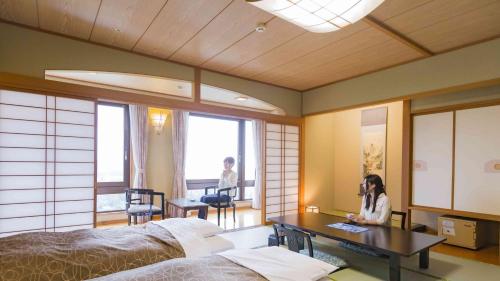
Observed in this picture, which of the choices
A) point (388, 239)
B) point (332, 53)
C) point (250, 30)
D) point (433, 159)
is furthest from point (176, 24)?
point (433, 159)

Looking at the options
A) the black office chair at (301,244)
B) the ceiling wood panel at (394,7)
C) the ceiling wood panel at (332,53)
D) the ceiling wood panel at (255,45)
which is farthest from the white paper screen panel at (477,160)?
the ceiling wood panel at (255,45)

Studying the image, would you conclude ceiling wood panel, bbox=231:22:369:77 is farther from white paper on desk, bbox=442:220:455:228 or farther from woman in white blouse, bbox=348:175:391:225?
white paper on desk, bbox=442:220:455:228

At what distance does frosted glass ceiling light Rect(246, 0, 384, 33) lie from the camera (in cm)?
161

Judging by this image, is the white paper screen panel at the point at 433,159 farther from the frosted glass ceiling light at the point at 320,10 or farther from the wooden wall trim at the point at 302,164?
the frosted glass ceiling light at the point at 320,10

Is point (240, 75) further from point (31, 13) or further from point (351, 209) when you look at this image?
point (351, 209)

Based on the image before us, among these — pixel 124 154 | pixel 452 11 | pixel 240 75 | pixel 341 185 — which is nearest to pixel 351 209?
pixel 341 185

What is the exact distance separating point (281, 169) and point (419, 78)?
264 cm

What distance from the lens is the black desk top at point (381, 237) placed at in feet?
8.39

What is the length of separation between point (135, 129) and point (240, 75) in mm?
2448

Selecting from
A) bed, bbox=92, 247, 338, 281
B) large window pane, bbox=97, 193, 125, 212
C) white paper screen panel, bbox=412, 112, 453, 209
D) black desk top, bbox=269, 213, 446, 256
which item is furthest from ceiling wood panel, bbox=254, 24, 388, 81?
large window pane, bbox=97, 193, 125, 212

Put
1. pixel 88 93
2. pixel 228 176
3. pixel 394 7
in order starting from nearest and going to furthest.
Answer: pixel 394 7, pixel 88 93, pixel 228 176

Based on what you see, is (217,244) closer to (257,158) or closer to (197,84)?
(197,84)

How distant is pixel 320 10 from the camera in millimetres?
1692

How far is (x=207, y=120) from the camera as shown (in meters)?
6.83
